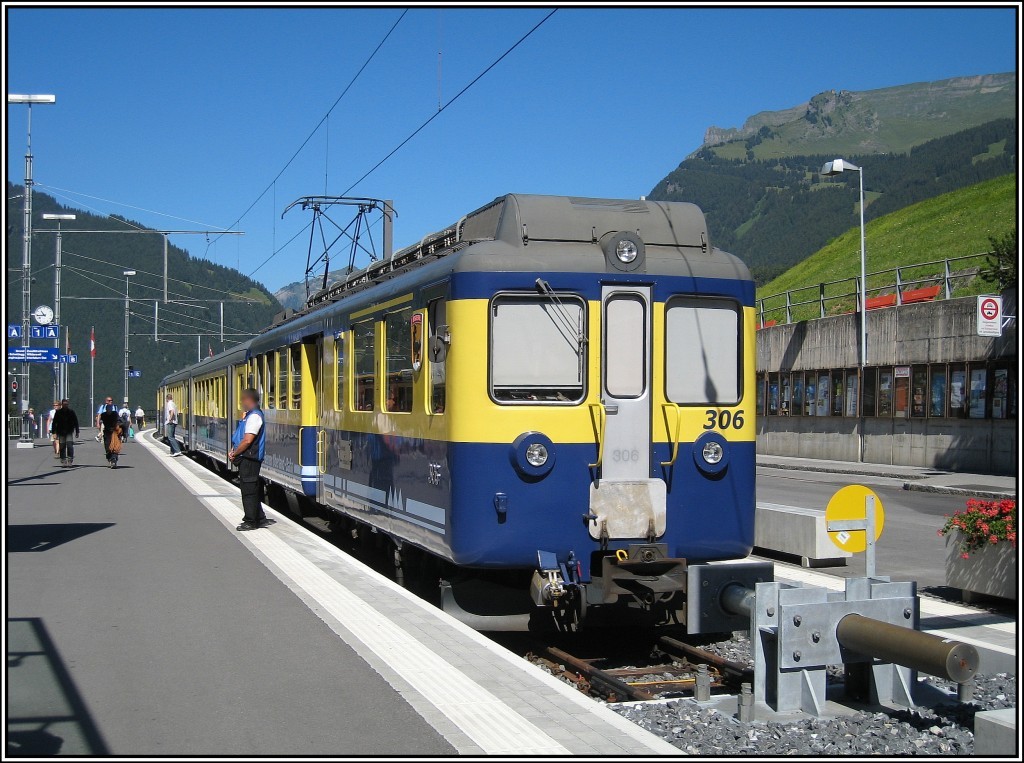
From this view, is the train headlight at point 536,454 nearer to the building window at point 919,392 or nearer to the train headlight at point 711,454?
the train headlight at point 711,454

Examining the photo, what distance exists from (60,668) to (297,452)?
27.1 feet

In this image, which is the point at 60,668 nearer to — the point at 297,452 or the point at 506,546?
the point at 506,546

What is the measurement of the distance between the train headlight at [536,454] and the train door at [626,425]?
0.43 m

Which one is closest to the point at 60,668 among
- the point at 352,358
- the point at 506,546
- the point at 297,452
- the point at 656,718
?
the point at 506,546

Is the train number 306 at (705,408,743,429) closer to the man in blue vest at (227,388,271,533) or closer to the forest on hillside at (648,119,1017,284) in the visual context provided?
the man in blue vest at (227,388,271,533)

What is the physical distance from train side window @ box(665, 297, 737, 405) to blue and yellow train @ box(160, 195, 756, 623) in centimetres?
1

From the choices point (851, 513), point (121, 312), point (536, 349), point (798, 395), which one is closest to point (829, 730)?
point (851, 513)

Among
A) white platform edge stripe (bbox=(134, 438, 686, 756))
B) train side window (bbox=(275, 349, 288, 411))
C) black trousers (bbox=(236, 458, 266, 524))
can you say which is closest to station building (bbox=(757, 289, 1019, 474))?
train side window (bbox=(275, 349, 288, 411))

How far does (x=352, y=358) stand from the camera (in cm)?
1177

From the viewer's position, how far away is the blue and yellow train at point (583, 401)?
8.07 metres

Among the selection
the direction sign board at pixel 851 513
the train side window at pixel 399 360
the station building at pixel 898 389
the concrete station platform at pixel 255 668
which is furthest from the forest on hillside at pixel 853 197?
the direction sign board at pixel 851 513

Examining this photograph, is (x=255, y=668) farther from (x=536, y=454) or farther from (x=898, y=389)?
(x=898, y=389)

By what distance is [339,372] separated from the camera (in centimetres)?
1245

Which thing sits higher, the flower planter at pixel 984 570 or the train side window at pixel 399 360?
the train side window at pixel 399 360
